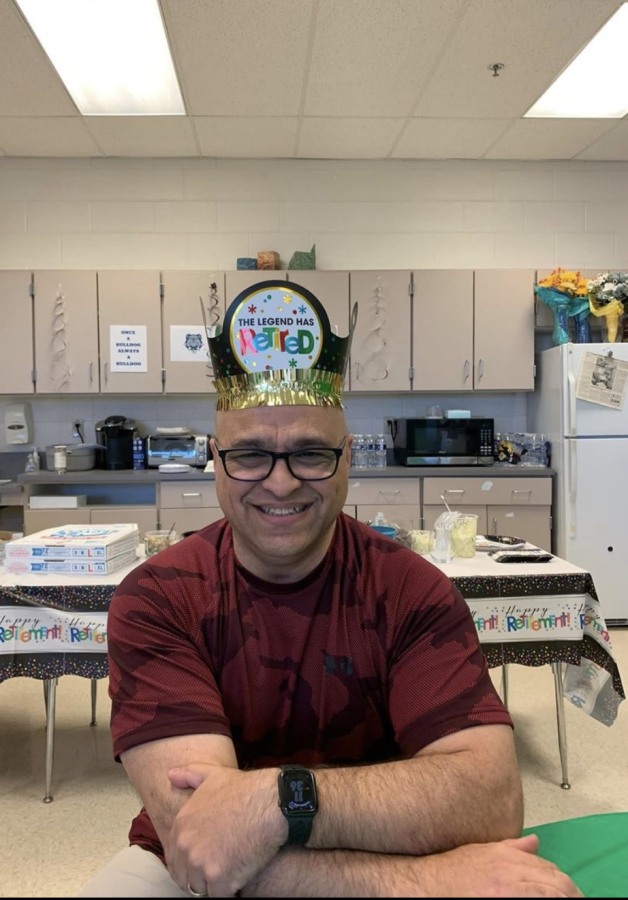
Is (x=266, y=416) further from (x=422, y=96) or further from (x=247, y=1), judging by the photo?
(x=422, y=96)

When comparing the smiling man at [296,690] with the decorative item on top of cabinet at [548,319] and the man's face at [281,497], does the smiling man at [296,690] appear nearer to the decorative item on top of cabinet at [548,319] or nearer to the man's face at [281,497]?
the man's face at [281,497]

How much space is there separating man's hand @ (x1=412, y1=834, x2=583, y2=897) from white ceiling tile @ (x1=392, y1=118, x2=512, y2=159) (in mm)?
3877

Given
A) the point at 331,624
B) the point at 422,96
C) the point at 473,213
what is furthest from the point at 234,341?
the point at 473,213

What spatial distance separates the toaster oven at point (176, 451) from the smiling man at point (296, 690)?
9.20 feet

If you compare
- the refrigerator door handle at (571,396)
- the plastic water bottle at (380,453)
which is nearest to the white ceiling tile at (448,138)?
the refrigerator door handle at (571,396)

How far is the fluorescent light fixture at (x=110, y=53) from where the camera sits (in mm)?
2695

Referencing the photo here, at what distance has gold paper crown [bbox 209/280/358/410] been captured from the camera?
3.80ft

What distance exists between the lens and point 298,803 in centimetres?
84

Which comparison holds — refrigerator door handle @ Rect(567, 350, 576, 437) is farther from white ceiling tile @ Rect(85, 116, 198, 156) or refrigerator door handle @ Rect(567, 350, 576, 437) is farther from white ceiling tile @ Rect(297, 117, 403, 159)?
white ceiling tile @ Rect(85, 116, 198, 156)

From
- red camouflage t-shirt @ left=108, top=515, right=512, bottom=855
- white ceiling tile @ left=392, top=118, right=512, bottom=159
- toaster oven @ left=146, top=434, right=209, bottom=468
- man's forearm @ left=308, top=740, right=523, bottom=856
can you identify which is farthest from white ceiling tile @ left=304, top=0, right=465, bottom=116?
man's forearm @ left=308, top=740, right=523, bottom=856

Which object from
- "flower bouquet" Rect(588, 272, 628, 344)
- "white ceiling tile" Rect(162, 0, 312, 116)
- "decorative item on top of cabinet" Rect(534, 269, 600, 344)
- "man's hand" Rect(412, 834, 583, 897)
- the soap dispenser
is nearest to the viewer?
"man's hand" Rect(412, 834, 583, 897)

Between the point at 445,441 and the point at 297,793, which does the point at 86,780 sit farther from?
the point at 445,441

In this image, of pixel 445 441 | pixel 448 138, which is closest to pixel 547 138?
pixel 448 138

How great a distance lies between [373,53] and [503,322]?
6.06 ft
